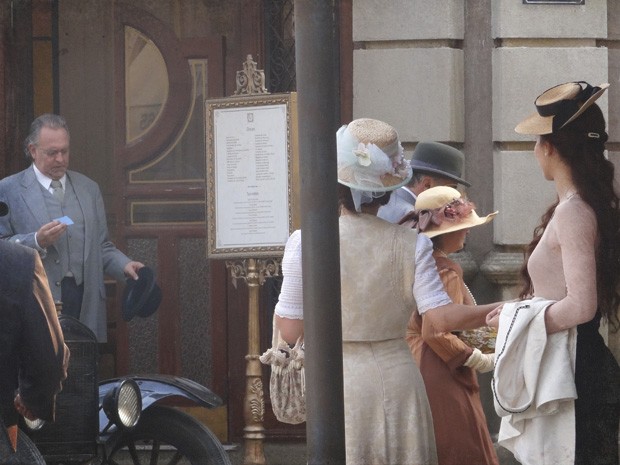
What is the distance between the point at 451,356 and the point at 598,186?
940 millimetres

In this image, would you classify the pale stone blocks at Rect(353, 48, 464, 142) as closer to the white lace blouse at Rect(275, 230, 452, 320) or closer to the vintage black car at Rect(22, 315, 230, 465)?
the vintage black car at Rect(22, 315, 230, 465)

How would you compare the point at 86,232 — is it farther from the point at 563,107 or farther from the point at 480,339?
the point at 563,107

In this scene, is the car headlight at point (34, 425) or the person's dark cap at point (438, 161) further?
the person's dark cap at point (438, 161)

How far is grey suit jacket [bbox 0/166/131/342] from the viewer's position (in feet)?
28.0

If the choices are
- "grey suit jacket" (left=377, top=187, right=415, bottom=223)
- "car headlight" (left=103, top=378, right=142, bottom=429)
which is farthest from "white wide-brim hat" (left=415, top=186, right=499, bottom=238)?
"car headlight" (left=103, top=378, right=142, bottom=429)

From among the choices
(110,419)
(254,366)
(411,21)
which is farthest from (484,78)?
(110,419)

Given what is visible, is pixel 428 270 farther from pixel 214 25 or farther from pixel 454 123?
pixel 214 25

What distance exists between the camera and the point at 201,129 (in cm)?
968

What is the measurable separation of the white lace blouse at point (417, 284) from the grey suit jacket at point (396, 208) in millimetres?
1318

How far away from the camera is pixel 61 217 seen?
Result: 336 inches

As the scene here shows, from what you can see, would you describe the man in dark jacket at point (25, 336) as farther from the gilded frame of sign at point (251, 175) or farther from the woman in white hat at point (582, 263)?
the gilded frame of sign at point (251, 175)

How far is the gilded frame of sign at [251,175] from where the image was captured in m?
8.34

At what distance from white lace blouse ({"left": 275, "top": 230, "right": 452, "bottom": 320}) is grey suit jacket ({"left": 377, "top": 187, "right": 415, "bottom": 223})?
51.9 inches

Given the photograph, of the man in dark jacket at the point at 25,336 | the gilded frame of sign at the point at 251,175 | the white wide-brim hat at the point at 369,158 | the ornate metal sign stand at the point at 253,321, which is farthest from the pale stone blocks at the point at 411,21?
the man in dark jacket at the point at 25,336
